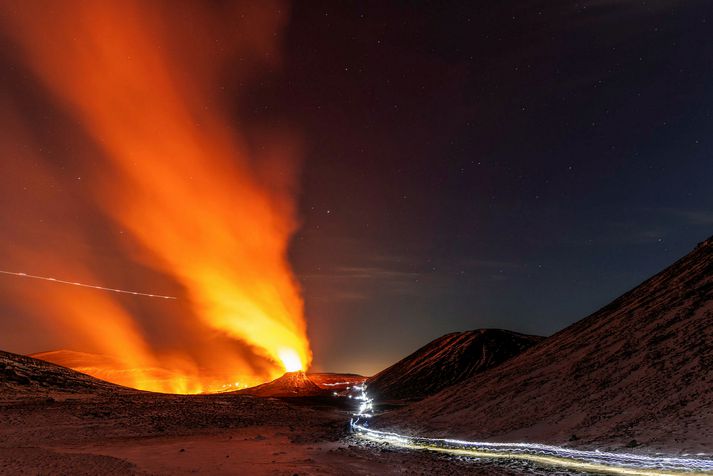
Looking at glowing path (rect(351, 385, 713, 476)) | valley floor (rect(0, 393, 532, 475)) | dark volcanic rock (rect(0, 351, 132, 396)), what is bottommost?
glowing path (rect(351, 385, 713, 476))

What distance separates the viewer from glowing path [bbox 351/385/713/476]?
17125 mm

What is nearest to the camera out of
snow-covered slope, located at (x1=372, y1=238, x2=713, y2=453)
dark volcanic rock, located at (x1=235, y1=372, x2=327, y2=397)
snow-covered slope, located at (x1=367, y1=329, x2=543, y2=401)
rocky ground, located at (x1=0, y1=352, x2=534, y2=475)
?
rocky ground, located at (x1=0, y1=352, x2=534, y2=475)

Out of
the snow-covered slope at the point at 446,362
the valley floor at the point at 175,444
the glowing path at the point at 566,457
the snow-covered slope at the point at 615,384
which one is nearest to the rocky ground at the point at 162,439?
the valley floor at the point at 175,444

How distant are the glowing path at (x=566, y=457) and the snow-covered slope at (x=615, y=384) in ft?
3.82

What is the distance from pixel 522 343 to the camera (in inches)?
4496

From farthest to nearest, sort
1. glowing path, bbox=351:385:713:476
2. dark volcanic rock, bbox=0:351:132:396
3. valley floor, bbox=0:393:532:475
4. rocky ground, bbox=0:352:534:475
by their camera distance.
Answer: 1. dark volcanic rock, bbox=0:351:132:396
2. rocky ground, bbox=0:352:534:475
3. valley floor, bbox=0:393:532:475
4. glowing path, bbox=351:385:713:476

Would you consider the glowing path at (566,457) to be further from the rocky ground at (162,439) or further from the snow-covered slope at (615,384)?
the rocky ground at (162,439)

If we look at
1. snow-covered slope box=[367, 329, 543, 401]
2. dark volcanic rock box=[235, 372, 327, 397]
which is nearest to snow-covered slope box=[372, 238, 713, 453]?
snow-covered slope box=[367, 329, 543, 401]

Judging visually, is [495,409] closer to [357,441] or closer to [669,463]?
[357,441]

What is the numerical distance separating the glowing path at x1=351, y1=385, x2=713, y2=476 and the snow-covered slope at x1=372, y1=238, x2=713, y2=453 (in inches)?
45.8

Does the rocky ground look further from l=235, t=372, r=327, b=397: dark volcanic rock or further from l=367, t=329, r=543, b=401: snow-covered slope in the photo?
l=235, t=372, r=327, b=397: dark volcanic rock

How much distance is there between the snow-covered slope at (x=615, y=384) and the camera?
72.6ft

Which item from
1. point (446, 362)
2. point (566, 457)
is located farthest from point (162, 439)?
point (446, 362)

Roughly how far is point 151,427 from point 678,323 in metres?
37.2
